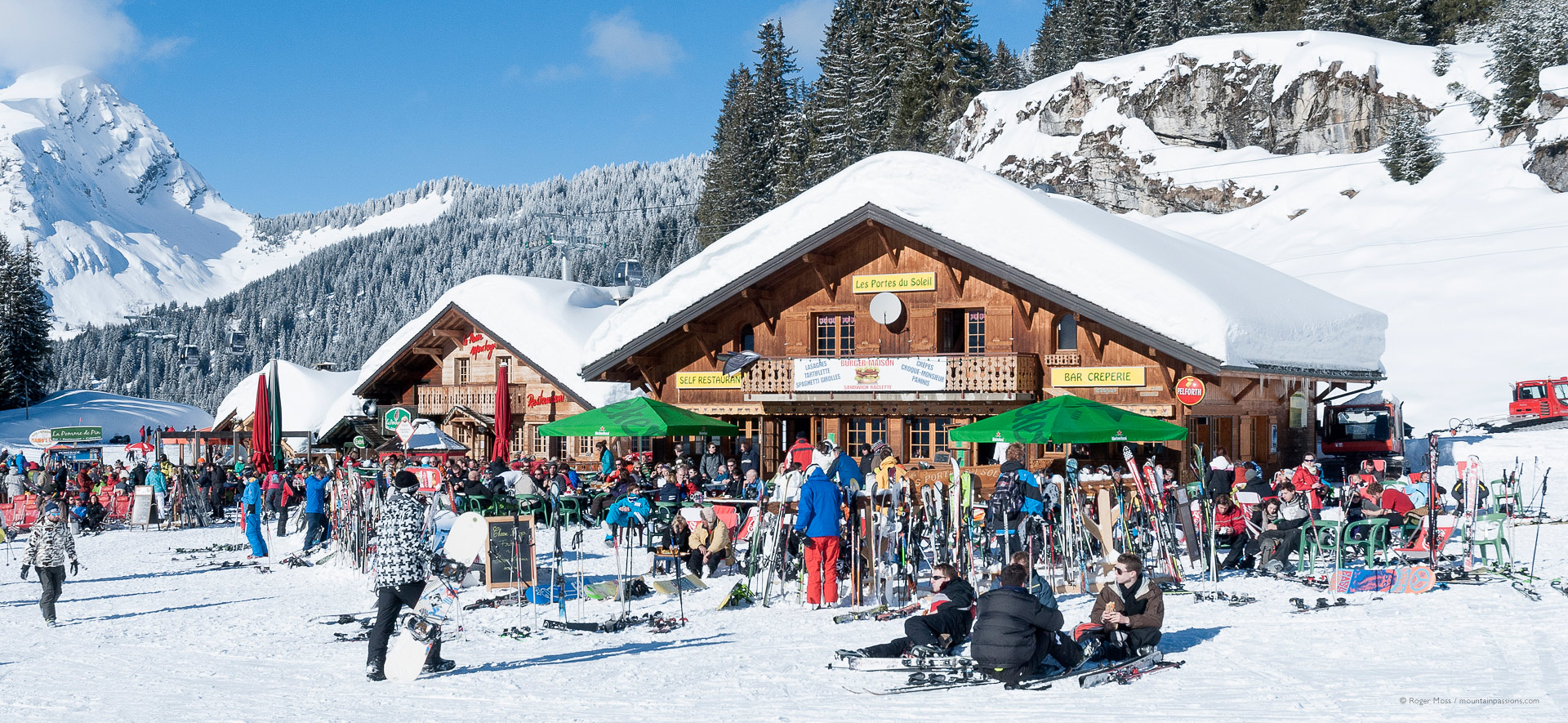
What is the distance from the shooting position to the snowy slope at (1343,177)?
134 ft

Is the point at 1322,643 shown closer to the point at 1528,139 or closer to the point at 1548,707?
the point at 1548,707

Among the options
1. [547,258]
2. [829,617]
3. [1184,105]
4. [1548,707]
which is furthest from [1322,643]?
[547,258]

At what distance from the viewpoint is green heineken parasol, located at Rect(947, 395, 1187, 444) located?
17297 millimetres

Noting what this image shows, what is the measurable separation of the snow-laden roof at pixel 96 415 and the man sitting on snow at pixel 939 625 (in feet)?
194

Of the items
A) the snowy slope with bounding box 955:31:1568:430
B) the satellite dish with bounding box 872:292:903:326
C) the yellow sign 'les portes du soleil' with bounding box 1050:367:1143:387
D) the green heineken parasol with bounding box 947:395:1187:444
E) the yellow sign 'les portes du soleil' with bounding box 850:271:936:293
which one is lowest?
the green heineken parasol with bounding box 947:395:1187:444

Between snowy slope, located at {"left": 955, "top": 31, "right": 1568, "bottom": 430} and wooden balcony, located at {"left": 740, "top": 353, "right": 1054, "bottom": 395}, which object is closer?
wooden balcony, located at {"left": 740, "top": 353, "right": 1054, "bottom": 395}

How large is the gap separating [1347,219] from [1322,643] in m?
48.8

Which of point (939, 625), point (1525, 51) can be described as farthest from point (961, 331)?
point (1525, 51)

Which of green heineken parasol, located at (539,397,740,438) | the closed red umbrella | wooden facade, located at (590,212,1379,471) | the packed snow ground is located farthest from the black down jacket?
the closed red umbrella

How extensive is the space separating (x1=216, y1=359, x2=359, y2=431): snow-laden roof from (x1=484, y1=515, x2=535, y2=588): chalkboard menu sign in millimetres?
35644

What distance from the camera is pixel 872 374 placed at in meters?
25.8

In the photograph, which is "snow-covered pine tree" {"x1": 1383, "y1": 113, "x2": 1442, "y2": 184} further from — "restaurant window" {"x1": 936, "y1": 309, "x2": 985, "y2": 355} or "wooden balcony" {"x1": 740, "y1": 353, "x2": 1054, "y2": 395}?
"wooden balcony" {"x1": 740, "y1": 353, "x2": 1054, "y2": 395}

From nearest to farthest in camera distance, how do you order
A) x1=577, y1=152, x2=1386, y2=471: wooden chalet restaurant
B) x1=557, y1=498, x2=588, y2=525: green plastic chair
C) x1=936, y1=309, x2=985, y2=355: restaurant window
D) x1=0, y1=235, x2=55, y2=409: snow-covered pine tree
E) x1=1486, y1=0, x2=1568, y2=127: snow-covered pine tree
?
x1=557, y1=498, x2=588, y2=525: green plastic chair → x1=577, y1=152, x2=1386, y2=471: wooden chalet restaurant → x1=936, y1=309, x2=985, y2=355: restaurant window → x1=1486, y1=0, x2=1568, y2=127: snow-covered pine tree → x1=0, y1=235, x2=55, y2=409: snow-covered pine tree

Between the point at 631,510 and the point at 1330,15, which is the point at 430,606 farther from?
the point at 1330,15
